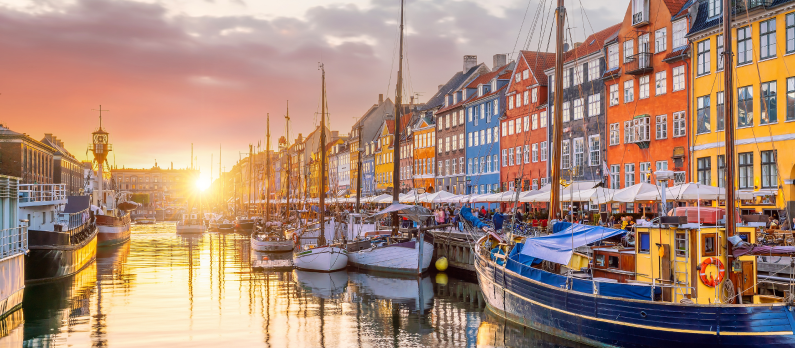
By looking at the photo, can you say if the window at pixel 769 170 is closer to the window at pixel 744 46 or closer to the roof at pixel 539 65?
the window at pixel 744 46

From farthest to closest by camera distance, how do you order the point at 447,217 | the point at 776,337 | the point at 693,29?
the point at 447,217 < the point at 693,29 < the point at 776,337

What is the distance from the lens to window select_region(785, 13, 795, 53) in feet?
111

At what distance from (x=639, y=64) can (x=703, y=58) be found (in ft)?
20.4

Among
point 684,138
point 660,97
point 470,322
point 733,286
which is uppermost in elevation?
point 660,97

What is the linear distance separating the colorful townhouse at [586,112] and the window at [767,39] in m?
13.7

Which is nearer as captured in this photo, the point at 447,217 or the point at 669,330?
the point at 669,330

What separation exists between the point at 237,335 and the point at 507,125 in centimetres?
4706

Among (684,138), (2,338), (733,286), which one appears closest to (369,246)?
(684,138)

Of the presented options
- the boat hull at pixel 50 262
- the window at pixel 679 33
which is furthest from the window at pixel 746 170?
the boat hull at pixel 50 262

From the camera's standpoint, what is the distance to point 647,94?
46.3 meters

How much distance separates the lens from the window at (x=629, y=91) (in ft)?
156

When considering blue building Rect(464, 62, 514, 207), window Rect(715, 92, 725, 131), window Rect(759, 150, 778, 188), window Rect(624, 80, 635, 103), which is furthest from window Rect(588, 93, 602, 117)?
window Rect(759, 150, 778, 188)

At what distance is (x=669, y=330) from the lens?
667 inches

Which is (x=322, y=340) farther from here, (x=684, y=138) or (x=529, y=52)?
(x=529, y=52)
